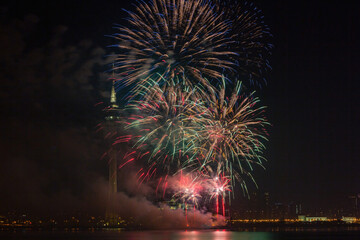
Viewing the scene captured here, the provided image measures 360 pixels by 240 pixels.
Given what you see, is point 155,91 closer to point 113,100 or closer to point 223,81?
point 223,81

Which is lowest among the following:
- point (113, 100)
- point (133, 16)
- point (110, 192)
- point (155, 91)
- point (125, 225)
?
point (125, 225)

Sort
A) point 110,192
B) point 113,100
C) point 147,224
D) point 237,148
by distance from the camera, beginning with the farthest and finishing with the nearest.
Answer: point 110,192 → point 113,100 → point 147,224 → point 237,148

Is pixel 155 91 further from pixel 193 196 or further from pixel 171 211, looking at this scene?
pixel 171 211

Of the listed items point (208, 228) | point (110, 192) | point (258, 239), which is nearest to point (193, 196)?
point (258, 239)

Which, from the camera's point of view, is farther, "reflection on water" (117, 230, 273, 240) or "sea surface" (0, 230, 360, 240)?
"sea surface" (0, 230, 360, 240)

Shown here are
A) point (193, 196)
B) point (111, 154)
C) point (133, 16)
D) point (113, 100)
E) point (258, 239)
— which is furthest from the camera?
point (111, 154)

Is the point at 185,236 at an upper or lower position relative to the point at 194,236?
upper

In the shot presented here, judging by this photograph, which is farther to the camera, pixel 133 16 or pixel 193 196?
pixel 193 196

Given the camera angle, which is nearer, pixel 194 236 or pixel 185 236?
pixel 185 236

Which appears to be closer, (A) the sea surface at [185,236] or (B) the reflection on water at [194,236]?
(B) the reflection on water at [194,236]

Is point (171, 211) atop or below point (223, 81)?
below
